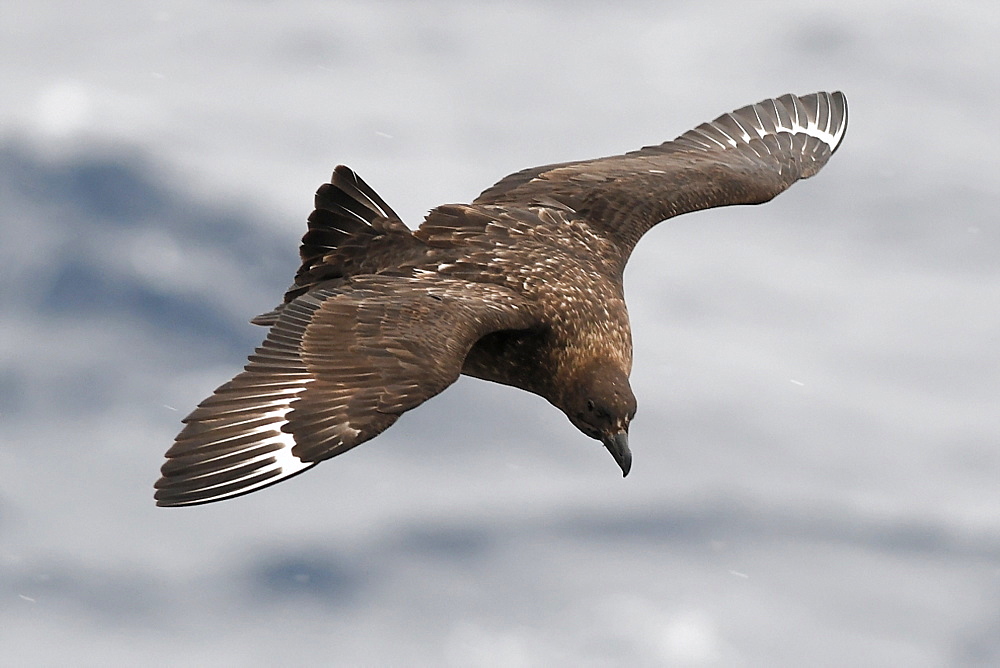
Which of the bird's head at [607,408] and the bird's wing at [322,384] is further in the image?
the bird's head at [607,408]

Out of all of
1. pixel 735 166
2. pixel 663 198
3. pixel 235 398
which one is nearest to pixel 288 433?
pixel 235 398

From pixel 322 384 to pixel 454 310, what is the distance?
85 centimetres

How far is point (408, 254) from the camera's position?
10.7 meters

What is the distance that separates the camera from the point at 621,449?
33.4 ft

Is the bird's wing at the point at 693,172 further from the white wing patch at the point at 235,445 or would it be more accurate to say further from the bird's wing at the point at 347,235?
the white wing patch at the point at 235,445

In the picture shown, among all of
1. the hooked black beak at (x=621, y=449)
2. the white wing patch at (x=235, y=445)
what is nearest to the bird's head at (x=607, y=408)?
the hooked black beak at (x=621, y=449)

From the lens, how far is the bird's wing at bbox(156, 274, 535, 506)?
351 inches

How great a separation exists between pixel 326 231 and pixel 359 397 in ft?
6.34

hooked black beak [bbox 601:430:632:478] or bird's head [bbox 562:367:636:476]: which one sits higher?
bird's head [bbox 562:367:636:476]

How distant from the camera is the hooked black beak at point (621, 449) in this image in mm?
10180

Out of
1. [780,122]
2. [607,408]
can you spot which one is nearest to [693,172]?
[780,122]

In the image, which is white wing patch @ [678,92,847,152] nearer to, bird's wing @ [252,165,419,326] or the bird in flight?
the bird in flight

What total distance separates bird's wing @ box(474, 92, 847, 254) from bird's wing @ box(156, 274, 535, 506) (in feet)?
6.30

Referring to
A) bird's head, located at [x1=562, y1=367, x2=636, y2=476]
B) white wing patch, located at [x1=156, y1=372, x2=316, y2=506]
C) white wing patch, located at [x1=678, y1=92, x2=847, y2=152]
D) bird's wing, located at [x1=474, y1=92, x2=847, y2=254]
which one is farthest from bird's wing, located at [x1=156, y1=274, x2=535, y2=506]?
white wing patch, located at [x1=678, y1=92, x2=847, y2=152]
